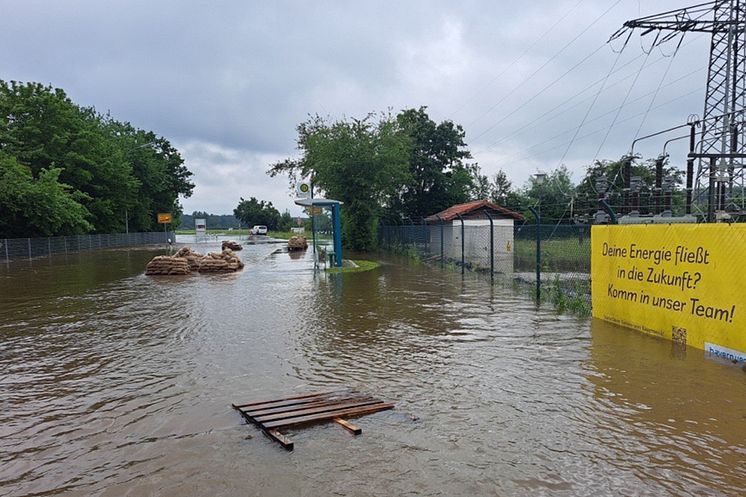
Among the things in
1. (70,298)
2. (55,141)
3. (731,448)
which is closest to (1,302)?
(70,298)

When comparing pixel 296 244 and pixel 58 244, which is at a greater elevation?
pixel 58 244

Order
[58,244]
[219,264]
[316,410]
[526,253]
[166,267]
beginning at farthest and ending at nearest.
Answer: [58,244], [219,264], [166,267], [526,253], [316,410]

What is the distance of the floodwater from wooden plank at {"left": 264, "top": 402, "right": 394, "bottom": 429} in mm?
101

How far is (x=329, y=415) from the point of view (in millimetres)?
5094

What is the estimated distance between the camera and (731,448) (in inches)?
171

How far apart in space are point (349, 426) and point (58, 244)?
130 feet

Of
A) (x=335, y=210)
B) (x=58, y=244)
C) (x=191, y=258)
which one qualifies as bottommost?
(x=191, y=258)

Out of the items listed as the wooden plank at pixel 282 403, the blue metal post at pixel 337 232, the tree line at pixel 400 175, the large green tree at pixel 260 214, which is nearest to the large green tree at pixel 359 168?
the tree line at pixel 400 175

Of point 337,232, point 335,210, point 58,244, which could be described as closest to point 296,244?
point 337,232

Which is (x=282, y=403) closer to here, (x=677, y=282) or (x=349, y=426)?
(x=349, y=426)

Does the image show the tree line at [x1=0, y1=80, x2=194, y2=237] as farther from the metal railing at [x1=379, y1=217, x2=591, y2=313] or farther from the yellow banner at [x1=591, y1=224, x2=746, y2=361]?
the yellow banner at [x1=591, y1=224, x2=746, y2=361]

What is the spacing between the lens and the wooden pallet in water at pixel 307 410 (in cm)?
485

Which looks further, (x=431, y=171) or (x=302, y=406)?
(x=431, y=171)

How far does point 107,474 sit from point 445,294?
10757mm
